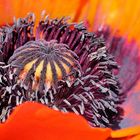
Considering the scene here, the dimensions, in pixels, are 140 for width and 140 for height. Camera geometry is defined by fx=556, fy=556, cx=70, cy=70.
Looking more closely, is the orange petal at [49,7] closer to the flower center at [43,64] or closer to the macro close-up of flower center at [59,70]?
the macro close-up of flower center at [59,70]

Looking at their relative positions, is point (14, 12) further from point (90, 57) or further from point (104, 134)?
point (104, 134)

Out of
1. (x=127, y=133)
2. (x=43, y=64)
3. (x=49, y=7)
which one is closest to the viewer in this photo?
(x=127, y=133)

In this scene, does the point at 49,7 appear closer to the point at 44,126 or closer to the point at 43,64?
the point at 43,64

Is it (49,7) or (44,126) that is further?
(49,7)

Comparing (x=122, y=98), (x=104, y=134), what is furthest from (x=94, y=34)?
(x=104, y=134)

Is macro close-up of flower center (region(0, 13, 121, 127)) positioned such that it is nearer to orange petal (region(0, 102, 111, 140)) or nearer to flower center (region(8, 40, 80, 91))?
flower center (region(8, 40, 80, 91))

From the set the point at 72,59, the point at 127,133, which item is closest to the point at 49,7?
the point at 72,59
